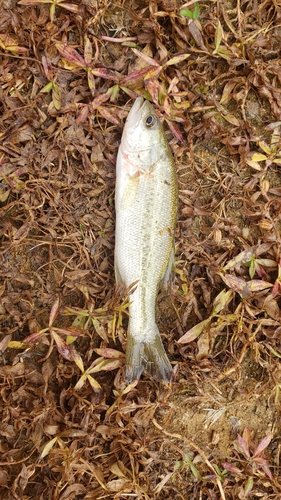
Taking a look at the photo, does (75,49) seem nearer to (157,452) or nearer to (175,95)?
(175,95)

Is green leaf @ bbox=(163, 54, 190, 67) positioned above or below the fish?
above

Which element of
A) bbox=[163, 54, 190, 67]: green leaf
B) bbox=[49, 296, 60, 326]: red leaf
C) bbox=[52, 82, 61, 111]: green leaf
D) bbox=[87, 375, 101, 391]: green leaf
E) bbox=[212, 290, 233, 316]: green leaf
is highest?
bbox=[163, 54, 190, 67]: green leaf

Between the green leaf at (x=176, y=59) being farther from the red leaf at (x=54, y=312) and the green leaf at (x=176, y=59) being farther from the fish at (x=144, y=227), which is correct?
the red leaf at (x=54, y=312)

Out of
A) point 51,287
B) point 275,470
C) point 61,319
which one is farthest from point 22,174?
point 275,470

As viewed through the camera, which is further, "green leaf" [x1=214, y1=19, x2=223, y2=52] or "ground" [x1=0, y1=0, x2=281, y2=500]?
"green leaf" [x1=214, y1=19, x2=223, y2=52]

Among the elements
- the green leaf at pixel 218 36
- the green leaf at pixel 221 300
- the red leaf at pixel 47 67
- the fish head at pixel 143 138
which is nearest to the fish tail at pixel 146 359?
the green leaf at pixel 221 300

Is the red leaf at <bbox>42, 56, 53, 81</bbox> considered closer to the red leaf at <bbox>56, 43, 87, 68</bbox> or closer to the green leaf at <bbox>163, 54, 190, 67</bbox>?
the red leaf at <bbox>56, 43, 87, 68</bbox>

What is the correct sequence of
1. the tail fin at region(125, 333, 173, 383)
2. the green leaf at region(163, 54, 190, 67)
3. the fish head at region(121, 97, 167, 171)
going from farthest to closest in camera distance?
the green leaf at region(163, 54, 190, 67) < the tail fin at region(125, 333, 173, 383) < the fish head at region(121, 97, 167, 171)

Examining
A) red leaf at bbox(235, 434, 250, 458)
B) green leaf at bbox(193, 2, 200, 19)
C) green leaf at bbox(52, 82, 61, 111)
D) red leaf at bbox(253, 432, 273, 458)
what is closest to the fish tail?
red leaf at bbox(235, 434, 250, 458)

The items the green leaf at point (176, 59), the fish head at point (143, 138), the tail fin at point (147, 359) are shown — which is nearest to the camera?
the fish head at point (143, 138)
